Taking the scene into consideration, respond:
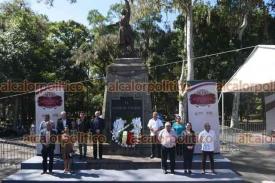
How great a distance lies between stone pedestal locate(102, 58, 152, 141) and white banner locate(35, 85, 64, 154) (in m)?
1.77

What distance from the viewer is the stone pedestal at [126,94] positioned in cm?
1670

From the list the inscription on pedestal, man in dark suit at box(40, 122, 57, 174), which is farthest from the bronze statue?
man in dark suit at box(40, 122, 57, 174)

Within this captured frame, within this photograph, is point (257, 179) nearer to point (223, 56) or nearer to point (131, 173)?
point (131, 173)

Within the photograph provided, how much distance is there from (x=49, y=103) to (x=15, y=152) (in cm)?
402

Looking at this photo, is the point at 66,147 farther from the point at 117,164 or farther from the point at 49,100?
the point at 49,100

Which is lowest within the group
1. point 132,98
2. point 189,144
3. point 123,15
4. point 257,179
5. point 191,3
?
point 257,179

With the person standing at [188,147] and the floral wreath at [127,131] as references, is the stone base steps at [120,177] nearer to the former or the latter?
the person standing at [188,147]

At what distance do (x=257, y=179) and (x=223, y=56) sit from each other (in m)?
21.1

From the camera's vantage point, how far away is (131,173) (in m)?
14.7

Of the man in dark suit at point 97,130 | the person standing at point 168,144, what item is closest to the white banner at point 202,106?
the person standing at point 168,144

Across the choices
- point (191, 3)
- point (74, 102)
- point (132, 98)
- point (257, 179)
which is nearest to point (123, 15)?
point (132, 98)

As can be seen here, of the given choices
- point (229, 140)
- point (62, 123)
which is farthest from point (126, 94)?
point (229, 140)

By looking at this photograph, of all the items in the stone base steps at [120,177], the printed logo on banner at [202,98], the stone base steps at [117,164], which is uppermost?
the printed logo on banner at [202,98]

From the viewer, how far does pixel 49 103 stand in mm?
17219
